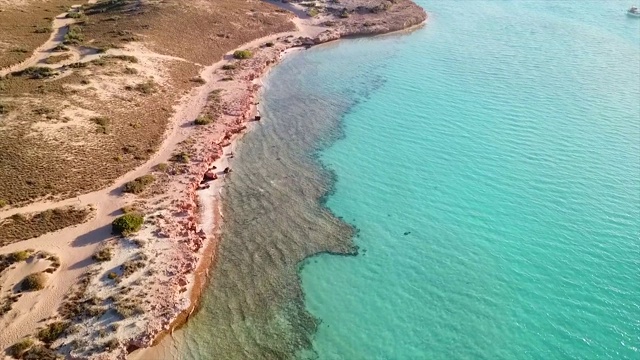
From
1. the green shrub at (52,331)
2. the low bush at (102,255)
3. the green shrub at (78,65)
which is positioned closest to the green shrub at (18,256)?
the low bush at (102,255)

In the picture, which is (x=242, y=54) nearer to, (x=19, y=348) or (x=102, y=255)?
(x=102, y=255)

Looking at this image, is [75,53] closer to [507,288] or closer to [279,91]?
[279,91]

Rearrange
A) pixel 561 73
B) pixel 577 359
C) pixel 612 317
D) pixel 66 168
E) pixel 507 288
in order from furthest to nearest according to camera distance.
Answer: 1. pixel 561 73
2. pixel 66 168
3. pixel 507 288
4. pixel 612 317
5. pixel 577 359

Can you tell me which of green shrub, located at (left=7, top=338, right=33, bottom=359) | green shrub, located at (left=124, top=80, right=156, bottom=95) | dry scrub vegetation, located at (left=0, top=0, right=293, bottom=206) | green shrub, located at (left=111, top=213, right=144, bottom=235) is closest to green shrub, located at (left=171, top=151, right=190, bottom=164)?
dry scrub vegetation, located at (left=0, top=0, right=293, bottom=206)

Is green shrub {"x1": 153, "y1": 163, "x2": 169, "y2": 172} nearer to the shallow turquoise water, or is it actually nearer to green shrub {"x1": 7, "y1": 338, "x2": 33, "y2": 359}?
the shallow turquoise water

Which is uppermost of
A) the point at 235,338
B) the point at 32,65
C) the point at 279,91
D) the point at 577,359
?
the point at 32,65

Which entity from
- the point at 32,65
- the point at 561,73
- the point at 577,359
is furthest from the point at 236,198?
the point at 561,73

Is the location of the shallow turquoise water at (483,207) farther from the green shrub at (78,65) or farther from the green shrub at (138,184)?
the green shrub at (78,65)

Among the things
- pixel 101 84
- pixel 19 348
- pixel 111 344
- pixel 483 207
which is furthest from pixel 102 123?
pixel 483 207
